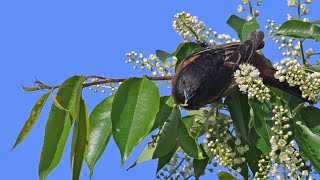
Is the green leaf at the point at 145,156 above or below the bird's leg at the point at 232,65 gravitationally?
below

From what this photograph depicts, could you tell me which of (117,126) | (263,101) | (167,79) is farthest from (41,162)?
(263,101)

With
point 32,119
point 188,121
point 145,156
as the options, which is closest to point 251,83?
point 188,121

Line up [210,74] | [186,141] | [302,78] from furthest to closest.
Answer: [210,74] < [186,141] < [302,78]

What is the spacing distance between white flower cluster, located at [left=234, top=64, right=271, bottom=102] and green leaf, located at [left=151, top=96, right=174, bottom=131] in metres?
0.33

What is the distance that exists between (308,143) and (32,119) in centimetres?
129

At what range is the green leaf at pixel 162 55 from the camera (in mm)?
3836

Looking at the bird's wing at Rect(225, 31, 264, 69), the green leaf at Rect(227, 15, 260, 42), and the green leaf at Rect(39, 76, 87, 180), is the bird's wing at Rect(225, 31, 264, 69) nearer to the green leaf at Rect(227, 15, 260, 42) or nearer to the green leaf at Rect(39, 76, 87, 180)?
the green leaf at Rect(227, 15, 260, 42)

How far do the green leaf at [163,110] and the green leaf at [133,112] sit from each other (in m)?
0.16

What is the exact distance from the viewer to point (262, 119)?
3.49m

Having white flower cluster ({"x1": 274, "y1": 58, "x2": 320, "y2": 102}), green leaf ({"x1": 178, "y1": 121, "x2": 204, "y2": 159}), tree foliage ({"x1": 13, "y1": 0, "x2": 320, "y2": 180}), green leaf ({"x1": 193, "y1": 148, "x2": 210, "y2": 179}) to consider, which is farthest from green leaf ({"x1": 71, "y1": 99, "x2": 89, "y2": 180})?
white flower cluster ({"x1": 274, "y1": 58, "x2": 320, "y2": 102})

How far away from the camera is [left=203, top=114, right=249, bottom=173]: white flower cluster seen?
346 centimetres

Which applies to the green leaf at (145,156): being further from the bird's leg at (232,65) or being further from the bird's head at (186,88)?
the bird's leg at (232,65)

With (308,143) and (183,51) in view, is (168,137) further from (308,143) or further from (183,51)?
(308,143)

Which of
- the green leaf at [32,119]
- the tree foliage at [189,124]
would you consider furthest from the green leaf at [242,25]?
the green leaf at [32,119]
